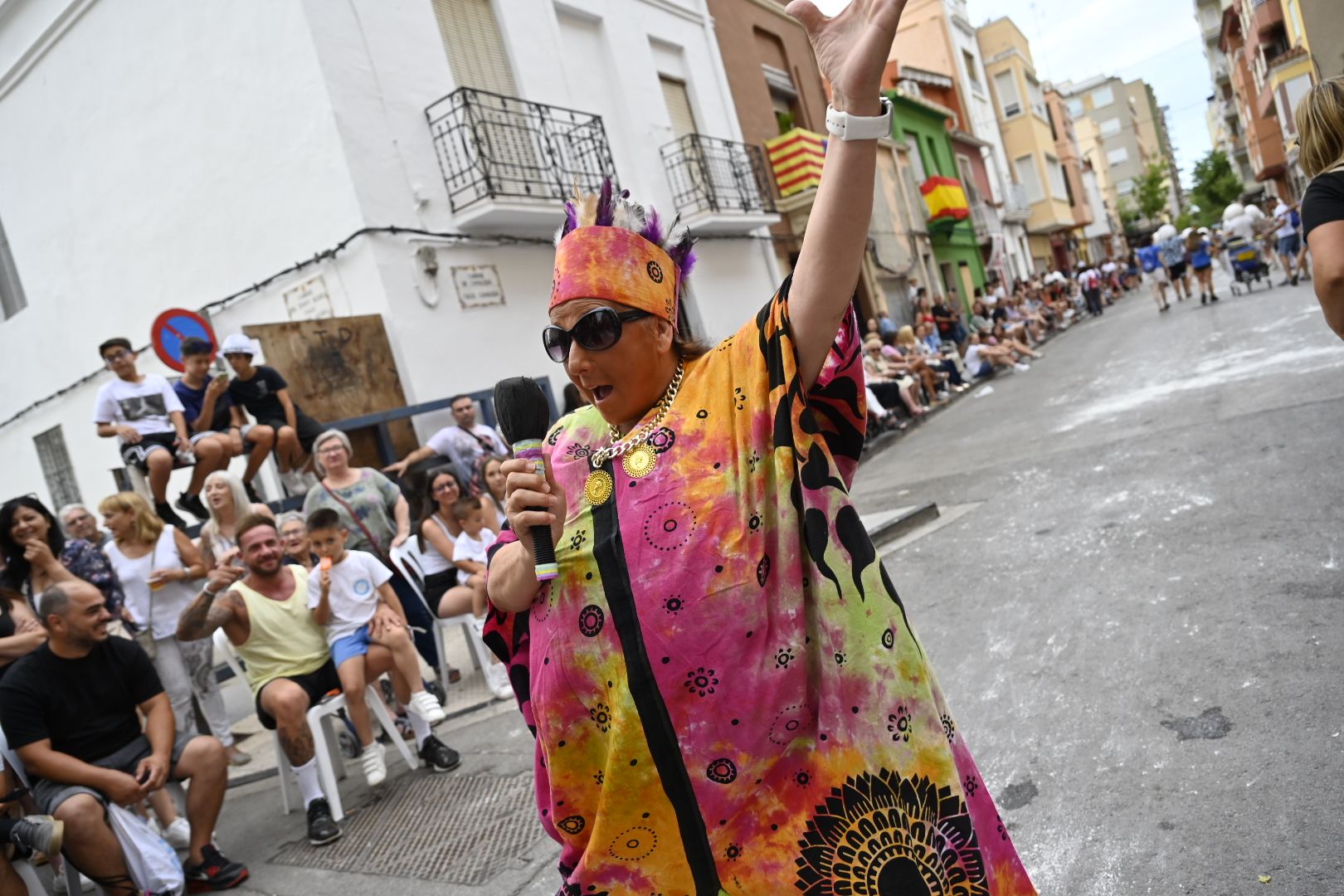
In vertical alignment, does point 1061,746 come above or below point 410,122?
below

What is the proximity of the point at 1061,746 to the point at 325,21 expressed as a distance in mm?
10104

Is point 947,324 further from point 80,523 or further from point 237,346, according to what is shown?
point 80,523

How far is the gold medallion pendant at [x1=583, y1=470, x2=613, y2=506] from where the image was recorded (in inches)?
66.0

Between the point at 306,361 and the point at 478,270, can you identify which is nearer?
the point at 306,361

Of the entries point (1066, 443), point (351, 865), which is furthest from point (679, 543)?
point (1066, 443)

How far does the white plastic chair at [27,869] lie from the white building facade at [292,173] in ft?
20.9

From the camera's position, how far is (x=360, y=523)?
20.8 ft

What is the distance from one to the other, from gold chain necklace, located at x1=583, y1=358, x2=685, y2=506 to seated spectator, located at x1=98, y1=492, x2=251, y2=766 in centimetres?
474

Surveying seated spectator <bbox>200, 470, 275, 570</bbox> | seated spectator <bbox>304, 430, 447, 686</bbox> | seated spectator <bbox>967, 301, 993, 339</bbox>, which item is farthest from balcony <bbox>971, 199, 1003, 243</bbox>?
seated spectator <bbox>200, 470, 275, 570</bbox>

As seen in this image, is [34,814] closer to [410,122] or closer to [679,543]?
[679,543]

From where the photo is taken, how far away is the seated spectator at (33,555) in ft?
17.2

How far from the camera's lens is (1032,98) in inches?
1684

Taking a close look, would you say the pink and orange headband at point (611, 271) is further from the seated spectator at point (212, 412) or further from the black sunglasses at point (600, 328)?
the seated spectator at point (212, 412)

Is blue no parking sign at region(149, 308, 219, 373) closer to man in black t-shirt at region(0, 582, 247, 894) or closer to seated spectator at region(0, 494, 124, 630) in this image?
seated spectator at region(0, 494, 124, 630)
